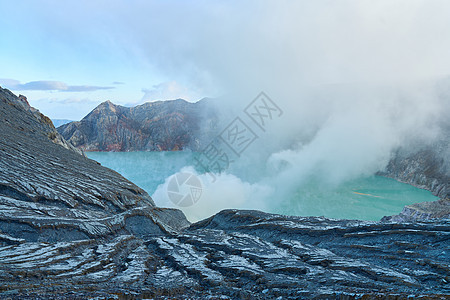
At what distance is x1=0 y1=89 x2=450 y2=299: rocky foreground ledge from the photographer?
5.21 metres

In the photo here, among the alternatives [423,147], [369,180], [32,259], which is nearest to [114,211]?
[32,259]

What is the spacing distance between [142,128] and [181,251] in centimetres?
8263

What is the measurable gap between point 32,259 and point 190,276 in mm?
3591

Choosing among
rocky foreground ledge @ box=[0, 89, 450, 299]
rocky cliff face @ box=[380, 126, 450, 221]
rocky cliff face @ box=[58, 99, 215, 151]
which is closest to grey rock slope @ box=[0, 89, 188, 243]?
rocky foreground ledge @ box=[0, 89, 450, 299]

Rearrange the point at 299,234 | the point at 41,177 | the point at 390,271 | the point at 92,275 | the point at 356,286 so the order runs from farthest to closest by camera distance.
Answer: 1. the point at 41,177
2. the point at 299,234
3. the point at 390,271
4. the point at 92,275
5. the point at 356,286

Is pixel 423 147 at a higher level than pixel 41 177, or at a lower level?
higher

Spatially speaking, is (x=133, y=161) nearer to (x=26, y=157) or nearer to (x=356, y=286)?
(x=26, y=157)

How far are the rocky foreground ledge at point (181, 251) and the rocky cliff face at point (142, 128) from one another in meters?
72.0

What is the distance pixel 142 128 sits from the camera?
8700cm

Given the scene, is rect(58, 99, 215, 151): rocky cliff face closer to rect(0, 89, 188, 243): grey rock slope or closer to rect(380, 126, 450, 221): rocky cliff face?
rect(380, 126, 450, 221): rocky cliff face

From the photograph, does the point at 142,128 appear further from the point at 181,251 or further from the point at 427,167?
the point at 181,251

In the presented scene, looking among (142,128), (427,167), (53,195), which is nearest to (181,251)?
(53,195)

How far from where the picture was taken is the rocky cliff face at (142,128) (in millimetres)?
82812

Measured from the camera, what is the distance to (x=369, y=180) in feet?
160
